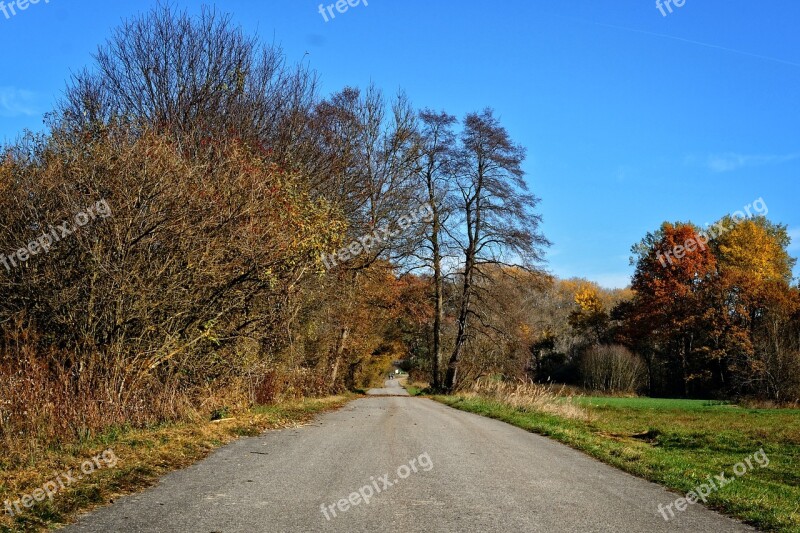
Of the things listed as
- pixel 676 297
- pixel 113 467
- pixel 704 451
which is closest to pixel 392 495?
pixel 113 467

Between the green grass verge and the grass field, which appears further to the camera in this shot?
the grass field

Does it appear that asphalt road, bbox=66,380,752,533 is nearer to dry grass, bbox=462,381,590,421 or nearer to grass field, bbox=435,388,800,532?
grass field, bbox=435,388,800,532

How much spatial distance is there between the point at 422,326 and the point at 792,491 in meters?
28.8

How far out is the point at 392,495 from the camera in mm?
6230

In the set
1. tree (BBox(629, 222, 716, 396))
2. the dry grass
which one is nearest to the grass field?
the dry grass

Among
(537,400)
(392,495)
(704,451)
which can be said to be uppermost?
(537,400)

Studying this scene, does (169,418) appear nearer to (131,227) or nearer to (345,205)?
(131,227)

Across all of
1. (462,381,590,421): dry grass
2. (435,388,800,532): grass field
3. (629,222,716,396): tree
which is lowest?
(435,388,800,532): grass field

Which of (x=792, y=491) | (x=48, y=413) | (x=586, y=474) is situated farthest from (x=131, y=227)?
(x=792, y=491)

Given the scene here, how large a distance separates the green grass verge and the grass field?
637 centimetres

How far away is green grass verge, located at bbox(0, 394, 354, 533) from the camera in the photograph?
504 cm

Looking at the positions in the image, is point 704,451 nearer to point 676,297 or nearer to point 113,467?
point 113,467

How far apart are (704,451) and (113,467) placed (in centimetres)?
1388

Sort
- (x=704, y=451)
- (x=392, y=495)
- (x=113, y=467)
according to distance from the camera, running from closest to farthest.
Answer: (x=392, y=495), (x=113, y=467), (x=704, y=451)
